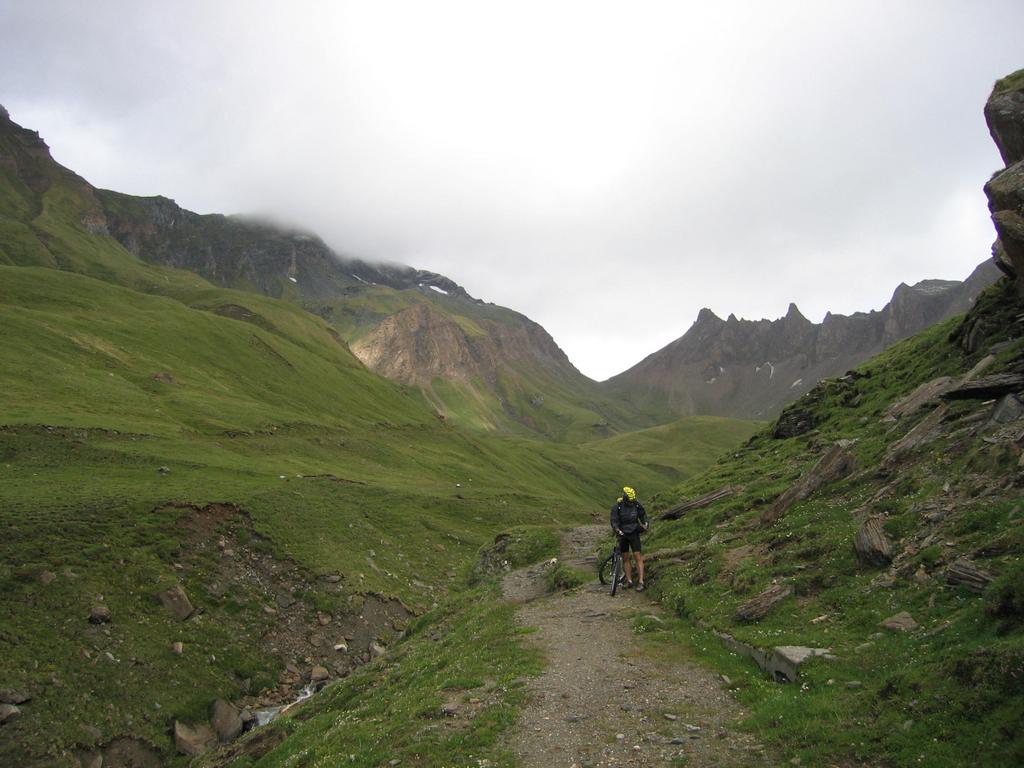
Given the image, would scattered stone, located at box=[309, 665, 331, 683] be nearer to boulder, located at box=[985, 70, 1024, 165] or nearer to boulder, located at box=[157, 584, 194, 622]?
boulder, located at box=[157, 584, 194, 622]

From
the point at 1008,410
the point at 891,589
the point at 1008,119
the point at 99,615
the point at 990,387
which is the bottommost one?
the point at 891,589

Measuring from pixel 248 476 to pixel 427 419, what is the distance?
103982 millimetres

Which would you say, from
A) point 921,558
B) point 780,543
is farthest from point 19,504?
point 921,558

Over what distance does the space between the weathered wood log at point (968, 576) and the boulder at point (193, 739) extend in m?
30.2

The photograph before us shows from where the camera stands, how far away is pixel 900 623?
14.8 m

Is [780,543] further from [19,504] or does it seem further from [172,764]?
[19,504]

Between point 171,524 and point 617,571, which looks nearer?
point 617,571

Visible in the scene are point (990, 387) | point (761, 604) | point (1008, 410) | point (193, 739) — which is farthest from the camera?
point (193, 739)

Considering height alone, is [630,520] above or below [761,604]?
above

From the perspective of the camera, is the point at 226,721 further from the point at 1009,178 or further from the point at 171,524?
the point at 1009,178

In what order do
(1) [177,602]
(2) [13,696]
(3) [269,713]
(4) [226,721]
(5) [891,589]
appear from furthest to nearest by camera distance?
1. (1) [177,602]
2. (3) [269,713]
3. (4) [226,721]
4. (2) [13,696]
5. (5) [891,589]

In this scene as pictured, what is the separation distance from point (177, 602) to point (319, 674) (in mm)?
9513

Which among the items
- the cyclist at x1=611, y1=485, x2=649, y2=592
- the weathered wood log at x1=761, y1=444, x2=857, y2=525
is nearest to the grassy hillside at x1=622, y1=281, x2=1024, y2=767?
the weathered wood log at x1=761, y1=444, x2=857, y2=525

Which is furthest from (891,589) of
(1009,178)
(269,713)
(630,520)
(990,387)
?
(269,713)
